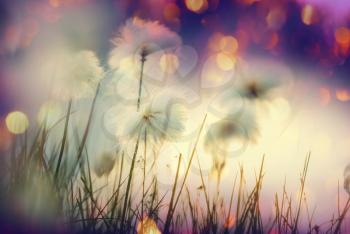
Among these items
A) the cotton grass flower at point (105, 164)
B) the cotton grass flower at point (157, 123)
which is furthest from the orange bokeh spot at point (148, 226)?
the cotton grass flower at point (157, 123)

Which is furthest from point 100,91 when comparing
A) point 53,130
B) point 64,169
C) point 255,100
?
point 255,100

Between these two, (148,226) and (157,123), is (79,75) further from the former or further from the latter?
(148,226)

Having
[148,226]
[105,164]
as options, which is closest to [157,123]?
[105,164]

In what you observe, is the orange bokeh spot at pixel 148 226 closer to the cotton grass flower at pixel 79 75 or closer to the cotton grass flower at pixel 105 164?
the cotton grass flower at pixel 105 164

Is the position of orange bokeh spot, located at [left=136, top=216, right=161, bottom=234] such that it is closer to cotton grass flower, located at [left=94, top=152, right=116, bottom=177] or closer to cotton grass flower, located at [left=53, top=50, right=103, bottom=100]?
cotton grass flower, located at [left=94, top=152, right=116, bottom=177]

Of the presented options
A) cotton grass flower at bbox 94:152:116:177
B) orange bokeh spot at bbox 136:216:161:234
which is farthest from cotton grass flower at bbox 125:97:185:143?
orange bokeh spot at bbox 136:216:161:234

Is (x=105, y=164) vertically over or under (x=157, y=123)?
under

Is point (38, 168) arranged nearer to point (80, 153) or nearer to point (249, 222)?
point (80, 153)

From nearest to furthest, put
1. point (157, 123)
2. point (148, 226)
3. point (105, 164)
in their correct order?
point (148, 226) → point (105, 164) → point (157, 123)

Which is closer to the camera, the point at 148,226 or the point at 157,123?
the point at 148,226
